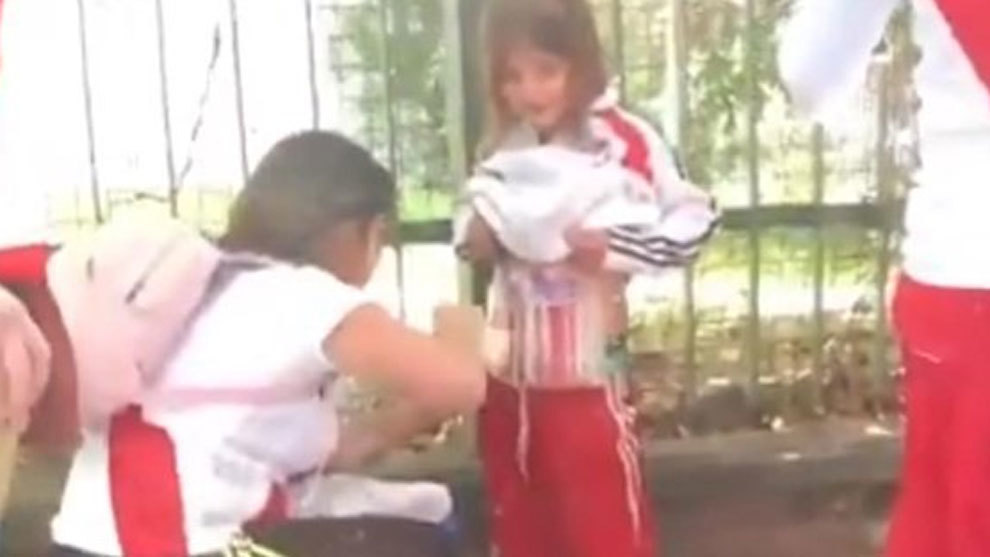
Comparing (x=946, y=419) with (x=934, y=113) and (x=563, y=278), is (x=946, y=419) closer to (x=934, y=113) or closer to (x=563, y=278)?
(x=934, y=113)

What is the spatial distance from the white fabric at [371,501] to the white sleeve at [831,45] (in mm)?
526

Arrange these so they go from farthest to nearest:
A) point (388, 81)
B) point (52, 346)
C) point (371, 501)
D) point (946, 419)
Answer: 1. point (388, 81)
2. point (371, 501)
3. point (52, 346)
4. point (946, 419)

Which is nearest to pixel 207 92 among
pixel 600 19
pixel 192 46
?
→ pixel 192 46

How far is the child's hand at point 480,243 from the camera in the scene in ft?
8.72

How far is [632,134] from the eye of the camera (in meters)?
2.68

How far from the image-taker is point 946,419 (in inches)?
80.1

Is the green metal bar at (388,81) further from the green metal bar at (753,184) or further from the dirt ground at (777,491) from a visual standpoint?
the dirt ground at (777,491)

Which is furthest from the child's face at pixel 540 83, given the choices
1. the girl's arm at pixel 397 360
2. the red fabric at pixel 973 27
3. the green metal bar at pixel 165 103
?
the red fabric at pixel 973 27

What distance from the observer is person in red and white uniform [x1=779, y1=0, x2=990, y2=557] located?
196 cm

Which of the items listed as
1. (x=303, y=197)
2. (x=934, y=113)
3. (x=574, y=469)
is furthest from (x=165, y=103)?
(x=934, y=113)

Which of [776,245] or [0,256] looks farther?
[776,245]

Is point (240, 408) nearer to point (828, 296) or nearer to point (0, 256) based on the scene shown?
point (0, 256)

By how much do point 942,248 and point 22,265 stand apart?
0.80m

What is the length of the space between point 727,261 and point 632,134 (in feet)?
1.31
